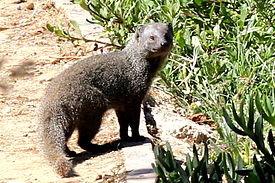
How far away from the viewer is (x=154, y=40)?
3.93 meters

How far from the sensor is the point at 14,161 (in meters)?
3.40

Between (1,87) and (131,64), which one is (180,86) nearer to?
(131,64)

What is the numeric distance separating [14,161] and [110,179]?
1.98ft

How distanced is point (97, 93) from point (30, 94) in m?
1.06

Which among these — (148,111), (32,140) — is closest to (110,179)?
(32,140)

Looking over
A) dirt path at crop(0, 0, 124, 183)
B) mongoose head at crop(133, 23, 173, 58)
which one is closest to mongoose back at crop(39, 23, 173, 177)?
mongoose head at crop(133, 23, 173, 58)

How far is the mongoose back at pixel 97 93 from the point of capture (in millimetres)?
3393

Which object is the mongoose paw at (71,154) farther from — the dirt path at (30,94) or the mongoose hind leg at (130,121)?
the mongoose hind leg at (130,121)

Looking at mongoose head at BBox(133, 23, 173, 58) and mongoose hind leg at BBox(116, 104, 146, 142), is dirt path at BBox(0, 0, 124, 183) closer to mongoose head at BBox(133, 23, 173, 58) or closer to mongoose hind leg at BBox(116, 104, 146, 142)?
mongoose hind leg at BBox(116, 104, 146, 142)

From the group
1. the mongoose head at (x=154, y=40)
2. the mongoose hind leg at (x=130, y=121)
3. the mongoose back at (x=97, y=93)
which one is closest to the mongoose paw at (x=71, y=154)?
the mongoose back at (x=97, y=93)

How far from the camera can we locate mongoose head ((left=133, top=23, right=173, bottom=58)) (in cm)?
390

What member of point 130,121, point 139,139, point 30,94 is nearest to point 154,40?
point 130,121

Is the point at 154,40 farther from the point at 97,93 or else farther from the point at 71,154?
the point at 71,154

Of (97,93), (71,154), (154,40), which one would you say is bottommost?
(71,154)
